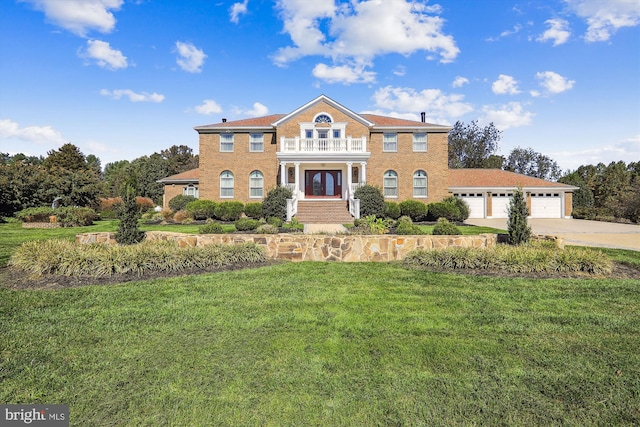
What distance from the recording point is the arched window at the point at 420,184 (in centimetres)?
2393

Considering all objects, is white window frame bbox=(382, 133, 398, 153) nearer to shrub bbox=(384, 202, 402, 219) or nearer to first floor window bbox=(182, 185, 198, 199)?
shrub bbox=(384, 202, 402, 219)

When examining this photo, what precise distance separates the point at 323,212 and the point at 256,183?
6.05 meters

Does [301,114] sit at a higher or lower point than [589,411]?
higher

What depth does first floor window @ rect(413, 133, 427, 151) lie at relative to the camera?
24.0 meters

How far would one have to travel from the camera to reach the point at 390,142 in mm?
24047

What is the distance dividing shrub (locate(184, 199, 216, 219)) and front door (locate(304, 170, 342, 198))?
7.08 m

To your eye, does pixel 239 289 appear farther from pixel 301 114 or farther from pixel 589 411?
pixel 301 114

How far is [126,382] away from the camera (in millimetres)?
2879

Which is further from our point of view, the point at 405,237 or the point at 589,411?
the point at 405,237

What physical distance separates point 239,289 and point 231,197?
1890cm

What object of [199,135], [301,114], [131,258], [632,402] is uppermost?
[301,114]

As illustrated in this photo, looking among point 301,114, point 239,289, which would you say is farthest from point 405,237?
point 301,114

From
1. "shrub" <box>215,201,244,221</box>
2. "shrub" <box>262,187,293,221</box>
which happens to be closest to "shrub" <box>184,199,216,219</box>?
"shrub" <box>215,201,244,221</box>

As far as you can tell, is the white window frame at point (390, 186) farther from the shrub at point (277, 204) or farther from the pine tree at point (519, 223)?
the pine tree at point (519, 223)
